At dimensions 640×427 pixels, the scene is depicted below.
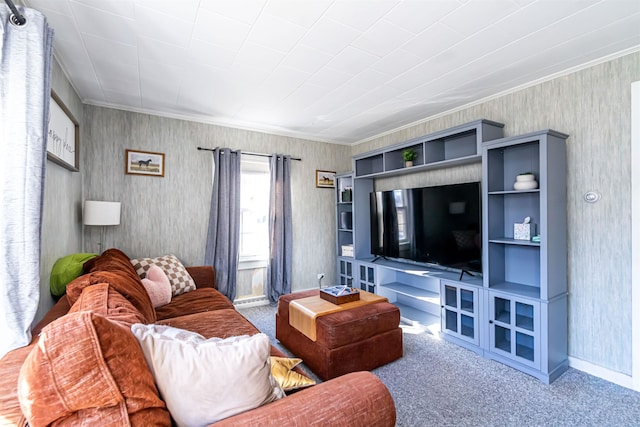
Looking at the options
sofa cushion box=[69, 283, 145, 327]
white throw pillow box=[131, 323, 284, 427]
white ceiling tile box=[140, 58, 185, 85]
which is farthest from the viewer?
white ceiling tile box=[140, 58, 185, 85]

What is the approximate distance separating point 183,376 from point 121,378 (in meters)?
0.19

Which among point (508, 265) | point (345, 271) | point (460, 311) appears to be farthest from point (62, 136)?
point (508, 265)

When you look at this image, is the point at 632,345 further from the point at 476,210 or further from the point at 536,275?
the point at 476,210

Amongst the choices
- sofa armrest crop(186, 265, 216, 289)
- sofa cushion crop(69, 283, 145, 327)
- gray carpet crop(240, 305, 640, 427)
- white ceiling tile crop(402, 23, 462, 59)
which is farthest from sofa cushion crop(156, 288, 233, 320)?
white ceiling tile crop(402, 23, 462, 59)

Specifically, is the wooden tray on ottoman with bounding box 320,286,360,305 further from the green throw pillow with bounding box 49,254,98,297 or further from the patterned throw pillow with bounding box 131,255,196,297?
the green throw pillow with bounding box 49,254,98,297

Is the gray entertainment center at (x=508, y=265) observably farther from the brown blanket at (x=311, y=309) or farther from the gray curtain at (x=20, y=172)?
the gray curtain at (x=20, y=172)

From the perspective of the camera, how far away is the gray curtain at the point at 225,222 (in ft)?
12.0

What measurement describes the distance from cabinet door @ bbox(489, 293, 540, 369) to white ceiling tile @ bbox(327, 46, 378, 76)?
2.23 m

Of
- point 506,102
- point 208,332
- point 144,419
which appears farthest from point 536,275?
point 144,419

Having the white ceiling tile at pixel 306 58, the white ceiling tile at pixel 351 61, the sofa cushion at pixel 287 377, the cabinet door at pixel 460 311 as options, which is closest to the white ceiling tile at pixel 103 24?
the white ceiling tile at pixel 306 58

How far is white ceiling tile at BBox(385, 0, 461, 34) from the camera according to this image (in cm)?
171

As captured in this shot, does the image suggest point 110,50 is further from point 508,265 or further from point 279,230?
point 508,265

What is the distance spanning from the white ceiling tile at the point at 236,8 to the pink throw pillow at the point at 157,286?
2199 mm

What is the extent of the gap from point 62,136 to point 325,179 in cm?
317
